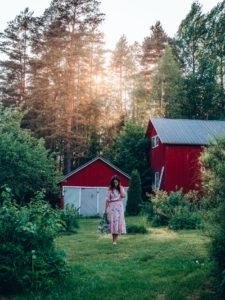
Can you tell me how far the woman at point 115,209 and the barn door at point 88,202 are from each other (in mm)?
19406

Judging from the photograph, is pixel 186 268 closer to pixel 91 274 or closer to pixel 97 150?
pixel 91 274

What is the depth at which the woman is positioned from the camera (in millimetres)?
12289

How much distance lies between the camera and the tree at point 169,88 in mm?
43188

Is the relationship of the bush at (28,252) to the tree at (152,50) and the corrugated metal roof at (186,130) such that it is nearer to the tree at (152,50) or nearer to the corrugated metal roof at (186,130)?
the corrugated metal roof at (186,130)

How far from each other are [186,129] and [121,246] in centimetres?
2205

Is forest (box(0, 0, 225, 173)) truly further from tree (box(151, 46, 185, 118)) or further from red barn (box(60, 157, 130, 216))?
red barn (box(60, 157, 130, 216))

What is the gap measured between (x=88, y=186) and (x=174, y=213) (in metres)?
14.0

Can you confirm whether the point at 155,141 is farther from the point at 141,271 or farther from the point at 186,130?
the point at 141,271

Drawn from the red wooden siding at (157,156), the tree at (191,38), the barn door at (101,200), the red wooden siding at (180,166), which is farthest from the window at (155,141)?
the tree at (191,38)

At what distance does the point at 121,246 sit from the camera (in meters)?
11.8

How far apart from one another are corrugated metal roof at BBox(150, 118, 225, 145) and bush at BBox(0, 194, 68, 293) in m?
23.6

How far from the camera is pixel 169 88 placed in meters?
43.6

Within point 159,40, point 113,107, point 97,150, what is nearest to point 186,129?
point 97,150

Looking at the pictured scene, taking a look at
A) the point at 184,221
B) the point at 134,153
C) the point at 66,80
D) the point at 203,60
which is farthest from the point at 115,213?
the point at 203,60
